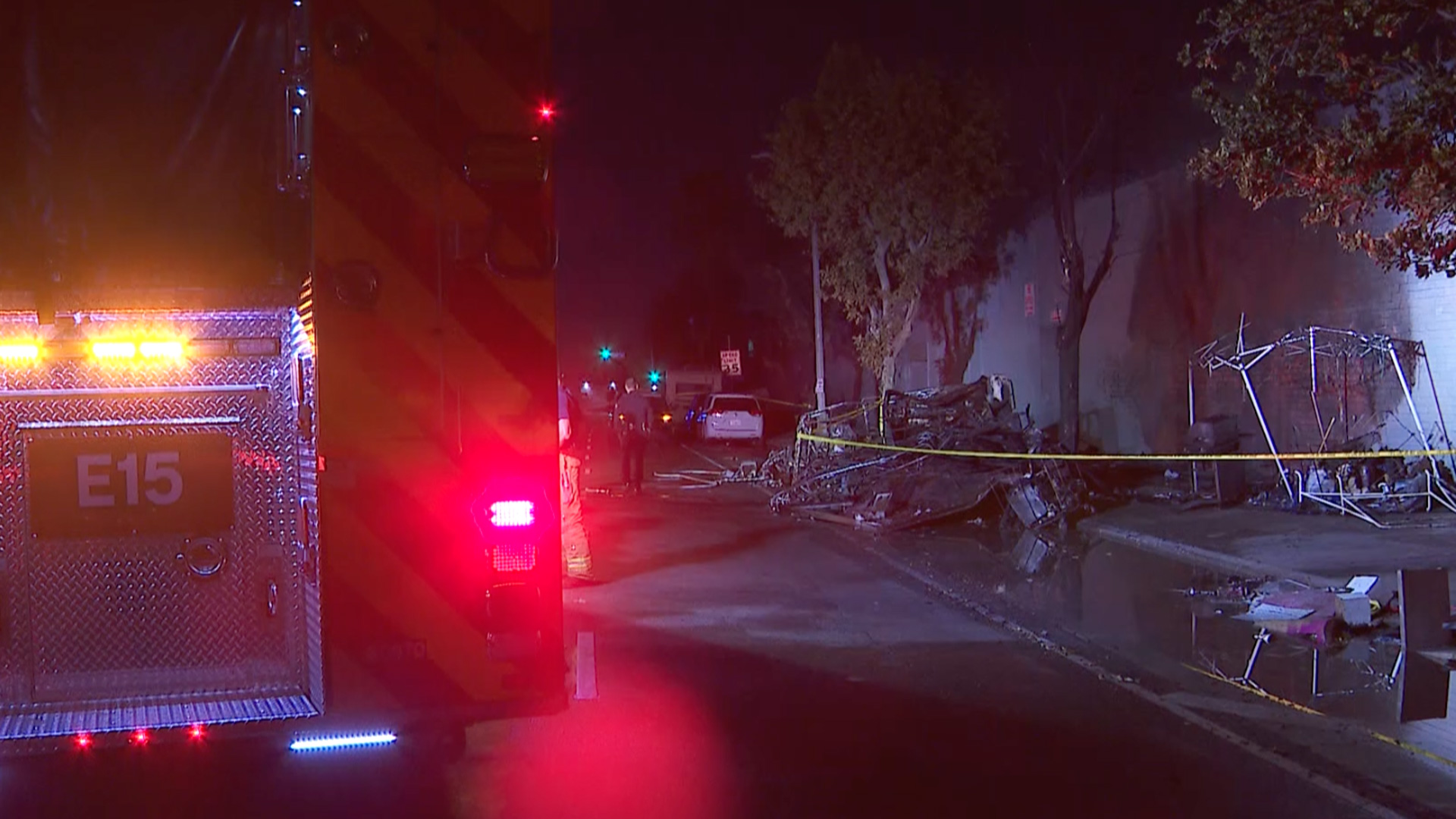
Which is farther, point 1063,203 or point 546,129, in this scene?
point 1063,203

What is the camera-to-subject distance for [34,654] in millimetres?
4613

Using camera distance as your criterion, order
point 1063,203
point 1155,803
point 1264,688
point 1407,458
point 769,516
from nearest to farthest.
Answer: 1. point 1155,803
2. point 1264,688
3. point 1407,458
4. point 769,516
5. point 1063,203

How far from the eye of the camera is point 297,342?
4.62 metres

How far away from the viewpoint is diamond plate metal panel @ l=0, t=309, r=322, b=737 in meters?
4.54

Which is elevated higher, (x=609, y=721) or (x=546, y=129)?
(x=546, y=129)

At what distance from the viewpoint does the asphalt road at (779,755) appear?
6.04 metres

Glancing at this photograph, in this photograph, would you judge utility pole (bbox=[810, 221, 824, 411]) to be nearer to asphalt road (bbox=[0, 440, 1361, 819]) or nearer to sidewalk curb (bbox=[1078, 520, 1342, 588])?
sidewalk curb (bbox=[1078, 520, 1342, 588])

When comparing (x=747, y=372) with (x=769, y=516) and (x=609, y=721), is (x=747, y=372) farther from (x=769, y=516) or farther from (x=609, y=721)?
(x=609, y=721)

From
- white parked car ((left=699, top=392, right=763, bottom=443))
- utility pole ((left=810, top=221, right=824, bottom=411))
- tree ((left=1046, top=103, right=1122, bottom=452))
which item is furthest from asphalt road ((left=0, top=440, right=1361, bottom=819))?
white parked car ((left=699, top=392, right=763, bottom=443))

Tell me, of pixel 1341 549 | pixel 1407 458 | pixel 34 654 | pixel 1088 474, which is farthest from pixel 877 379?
pixel 34 654

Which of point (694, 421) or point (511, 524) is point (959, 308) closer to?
point (694, 421)

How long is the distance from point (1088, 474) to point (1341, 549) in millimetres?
6581

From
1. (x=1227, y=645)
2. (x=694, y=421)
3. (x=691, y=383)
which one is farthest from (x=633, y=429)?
(x=691, y=383)

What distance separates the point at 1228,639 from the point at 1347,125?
4.19m
